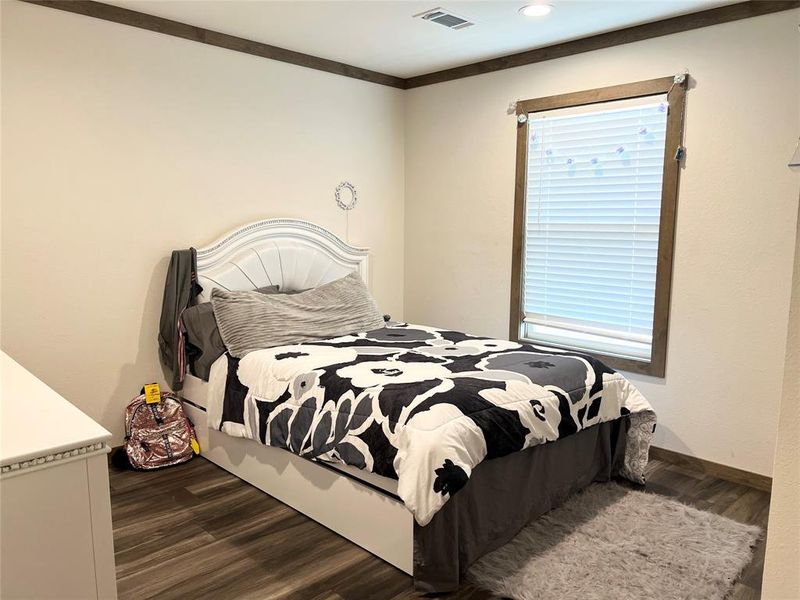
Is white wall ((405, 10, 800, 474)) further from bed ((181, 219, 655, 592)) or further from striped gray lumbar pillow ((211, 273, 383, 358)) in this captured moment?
striped gray lumbar pillow ((211, 273, 383, 358))

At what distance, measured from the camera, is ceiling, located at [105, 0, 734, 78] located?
3.13 meters

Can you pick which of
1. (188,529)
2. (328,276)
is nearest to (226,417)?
(188,529)

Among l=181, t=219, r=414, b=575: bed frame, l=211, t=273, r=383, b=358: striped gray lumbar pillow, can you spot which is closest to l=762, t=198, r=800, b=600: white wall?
l=181, t=219, r=414, b=575: bed frame

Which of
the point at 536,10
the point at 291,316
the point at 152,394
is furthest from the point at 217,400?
the point at 536,10

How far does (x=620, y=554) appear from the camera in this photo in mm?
2477

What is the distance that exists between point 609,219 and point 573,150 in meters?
0.50

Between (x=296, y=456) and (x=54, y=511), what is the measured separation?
4.55 feet

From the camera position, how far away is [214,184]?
376 cm

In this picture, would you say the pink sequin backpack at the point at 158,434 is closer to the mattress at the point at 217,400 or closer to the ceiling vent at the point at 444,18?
the mattress at the point at 217,400

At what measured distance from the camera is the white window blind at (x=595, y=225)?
3523 millimetres

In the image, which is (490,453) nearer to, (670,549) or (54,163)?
(670,549)

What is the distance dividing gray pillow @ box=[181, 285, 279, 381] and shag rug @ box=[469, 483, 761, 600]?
1766mm

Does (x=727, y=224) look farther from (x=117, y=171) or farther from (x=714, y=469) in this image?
(x=117, y=171)

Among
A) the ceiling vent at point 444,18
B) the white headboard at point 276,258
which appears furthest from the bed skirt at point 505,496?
the ceiling vent at point 444,18
